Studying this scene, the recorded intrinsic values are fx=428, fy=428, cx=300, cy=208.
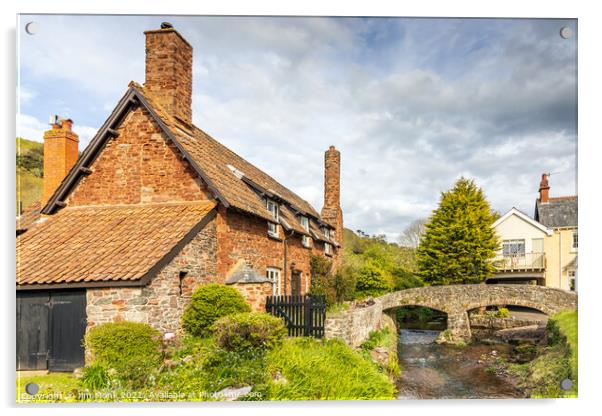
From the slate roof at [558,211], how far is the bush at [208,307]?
7.01 meters

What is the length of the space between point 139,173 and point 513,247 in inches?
405

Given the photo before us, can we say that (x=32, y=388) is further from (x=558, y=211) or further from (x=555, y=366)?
(x=558, y=211)

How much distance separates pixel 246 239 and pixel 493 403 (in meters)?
7.73

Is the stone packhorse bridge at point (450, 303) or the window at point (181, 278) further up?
the window at point (181, 278)

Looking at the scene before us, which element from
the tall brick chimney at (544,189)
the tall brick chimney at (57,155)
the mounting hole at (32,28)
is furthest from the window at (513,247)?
the tall brick chimney at (57,155)

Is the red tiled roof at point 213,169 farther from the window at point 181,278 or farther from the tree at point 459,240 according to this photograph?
the tree at point 459,240

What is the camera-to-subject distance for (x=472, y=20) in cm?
823

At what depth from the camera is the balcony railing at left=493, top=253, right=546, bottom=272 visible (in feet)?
41.2

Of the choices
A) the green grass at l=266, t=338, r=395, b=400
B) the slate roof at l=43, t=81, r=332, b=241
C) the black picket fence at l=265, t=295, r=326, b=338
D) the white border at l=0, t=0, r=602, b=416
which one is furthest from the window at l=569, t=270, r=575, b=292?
the slate roof at l=43, t=81, r=332, b=241

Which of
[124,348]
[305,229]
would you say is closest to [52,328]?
[124,348]

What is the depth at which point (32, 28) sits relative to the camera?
25.9 feet

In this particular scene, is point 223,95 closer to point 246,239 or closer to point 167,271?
point 167,271

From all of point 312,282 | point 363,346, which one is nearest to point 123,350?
point 363,346

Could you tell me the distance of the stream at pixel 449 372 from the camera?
8.50m
